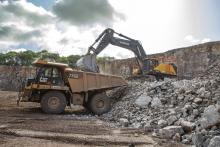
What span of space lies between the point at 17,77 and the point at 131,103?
73.3 feet

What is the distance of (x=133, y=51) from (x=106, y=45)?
87.1 inches

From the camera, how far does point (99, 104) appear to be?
13992 millimetres

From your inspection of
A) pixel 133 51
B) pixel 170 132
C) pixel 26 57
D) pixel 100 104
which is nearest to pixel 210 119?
pixel 170 132

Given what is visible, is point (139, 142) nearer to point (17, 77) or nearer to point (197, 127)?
point (197, 127)

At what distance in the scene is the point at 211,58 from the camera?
936 inches

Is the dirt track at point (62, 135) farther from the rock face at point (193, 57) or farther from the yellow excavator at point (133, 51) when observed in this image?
the rock face at point (193, 57)

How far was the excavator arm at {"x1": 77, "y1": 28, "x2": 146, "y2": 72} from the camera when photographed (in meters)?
16.2

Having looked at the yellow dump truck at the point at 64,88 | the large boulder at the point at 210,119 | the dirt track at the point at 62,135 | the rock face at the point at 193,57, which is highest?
the rock face at the point at 193,57

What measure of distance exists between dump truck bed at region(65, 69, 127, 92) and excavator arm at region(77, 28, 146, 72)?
6.40 feet

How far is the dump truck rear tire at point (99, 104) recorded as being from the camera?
13859mm

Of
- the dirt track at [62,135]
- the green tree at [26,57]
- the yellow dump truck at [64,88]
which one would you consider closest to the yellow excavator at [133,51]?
the yellow dump truck at [64,88]

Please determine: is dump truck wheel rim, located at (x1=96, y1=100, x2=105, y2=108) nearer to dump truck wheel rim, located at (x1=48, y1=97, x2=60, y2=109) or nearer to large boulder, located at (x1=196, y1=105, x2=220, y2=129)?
dump truck wheel rim, located at (x1=48, y1=97, x2=60, y2=109)

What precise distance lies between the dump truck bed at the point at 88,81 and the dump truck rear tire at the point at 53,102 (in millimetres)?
684

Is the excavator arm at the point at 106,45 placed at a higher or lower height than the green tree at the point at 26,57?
lower
